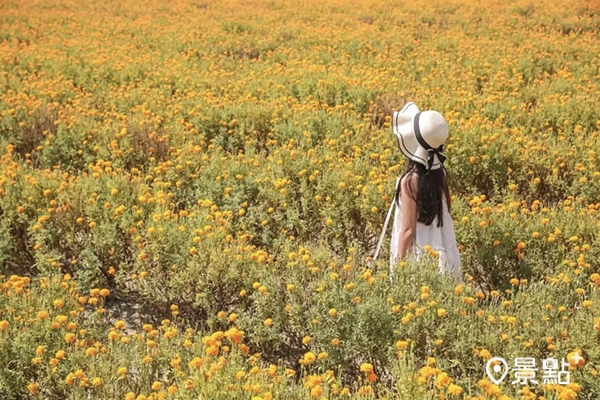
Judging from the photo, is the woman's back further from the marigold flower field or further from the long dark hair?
the marigold flower field

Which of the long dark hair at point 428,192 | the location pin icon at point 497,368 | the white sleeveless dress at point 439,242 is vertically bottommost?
the location pin icon at point 497,368

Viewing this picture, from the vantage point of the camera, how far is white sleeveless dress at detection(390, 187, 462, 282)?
159 inches

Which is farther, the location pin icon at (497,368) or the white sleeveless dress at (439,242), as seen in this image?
the white sleeveless dress at (439,242)

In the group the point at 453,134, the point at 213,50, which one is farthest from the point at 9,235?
the point at 213,50

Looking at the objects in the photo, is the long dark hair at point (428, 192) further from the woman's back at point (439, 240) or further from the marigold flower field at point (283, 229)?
the marigold flower field at point (283, 229)

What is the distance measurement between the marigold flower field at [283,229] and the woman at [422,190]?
8.9 inches

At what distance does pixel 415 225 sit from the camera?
3992 mm

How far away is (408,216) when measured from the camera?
3.96 meters

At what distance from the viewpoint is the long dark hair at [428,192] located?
3.94 m

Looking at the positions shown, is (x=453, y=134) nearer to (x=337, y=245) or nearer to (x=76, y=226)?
(x=337, y=245)

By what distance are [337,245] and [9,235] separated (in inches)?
107

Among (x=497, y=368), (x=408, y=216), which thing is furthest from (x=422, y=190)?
(x=497, y=368)

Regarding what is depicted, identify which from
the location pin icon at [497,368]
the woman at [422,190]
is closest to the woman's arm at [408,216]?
the woman at [422,190]

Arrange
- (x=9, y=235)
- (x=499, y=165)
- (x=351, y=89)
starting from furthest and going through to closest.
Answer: (x=351, y=89) → (x=499, y=165) → (x=9, y=235)
